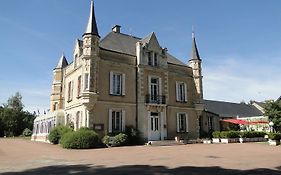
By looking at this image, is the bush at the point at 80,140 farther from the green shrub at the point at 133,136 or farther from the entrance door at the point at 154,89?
the entrance door at the point at 154,89

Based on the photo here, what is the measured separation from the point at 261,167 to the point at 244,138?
15.9 meters

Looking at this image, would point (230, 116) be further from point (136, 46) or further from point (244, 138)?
point (136, 46)

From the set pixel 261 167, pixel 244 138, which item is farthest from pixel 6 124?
pixel 261 167

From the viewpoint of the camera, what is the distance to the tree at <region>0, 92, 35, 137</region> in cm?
5438

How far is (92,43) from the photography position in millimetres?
23250

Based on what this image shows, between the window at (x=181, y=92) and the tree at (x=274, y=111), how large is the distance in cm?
1218

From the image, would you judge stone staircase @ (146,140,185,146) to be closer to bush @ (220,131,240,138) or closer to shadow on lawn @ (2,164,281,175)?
bush @ (220,131,240,138)

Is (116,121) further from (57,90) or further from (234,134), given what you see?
(57,90)

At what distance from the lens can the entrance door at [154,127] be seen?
82.7ft

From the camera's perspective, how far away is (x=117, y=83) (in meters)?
24.7

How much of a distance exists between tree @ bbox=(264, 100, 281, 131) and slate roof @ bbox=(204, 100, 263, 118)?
7390mm

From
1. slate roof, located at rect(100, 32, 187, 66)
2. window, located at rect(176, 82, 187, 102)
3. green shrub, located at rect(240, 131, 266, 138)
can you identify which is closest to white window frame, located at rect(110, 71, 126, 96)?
slate roof, located at rect(100, 32, 187, 66)

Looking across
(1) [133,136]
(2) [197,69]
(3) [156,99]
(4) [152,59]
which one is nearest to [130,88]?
(3) [156,99]

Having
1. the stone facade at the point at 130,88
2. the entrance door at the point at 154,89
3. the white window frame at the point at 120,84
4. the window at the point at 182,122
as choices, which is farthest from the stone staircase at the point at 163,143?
the white window frame at the point at 120,84
